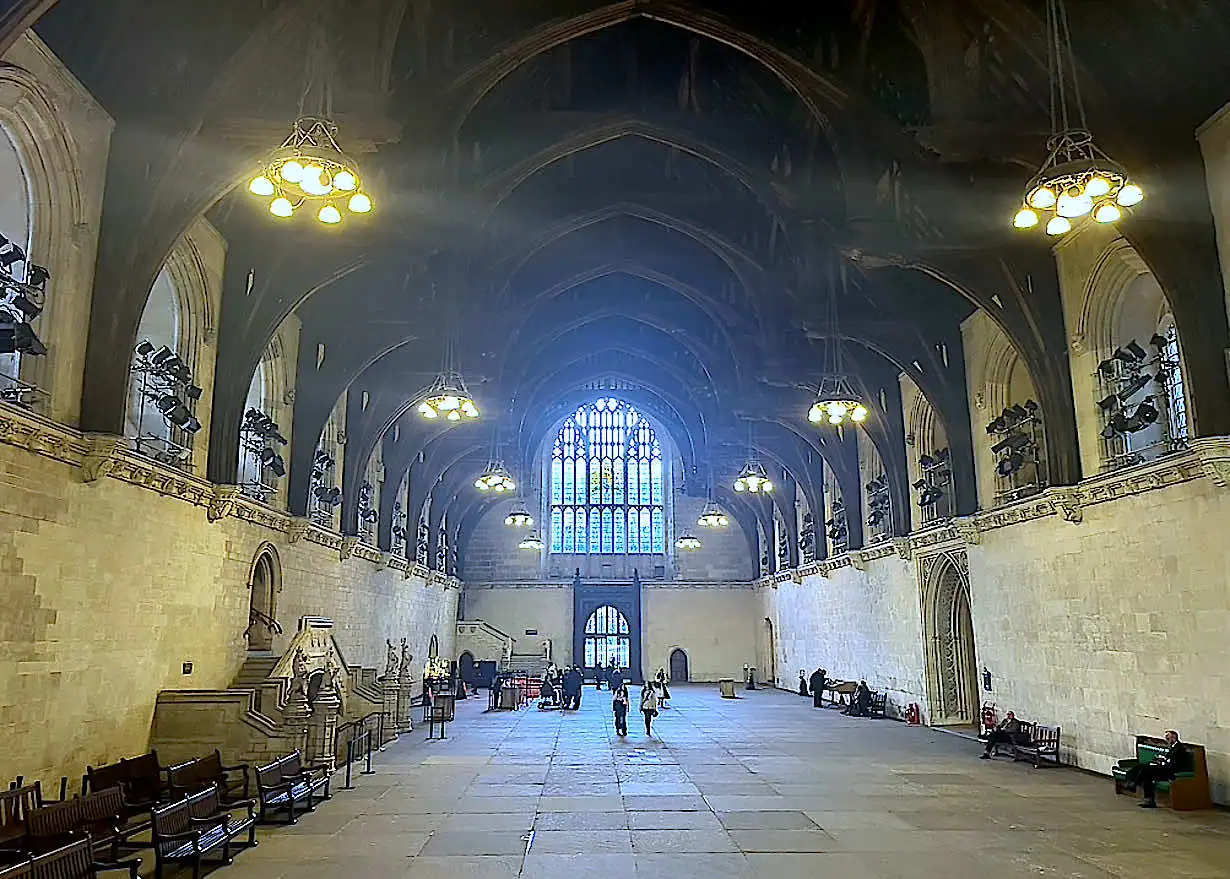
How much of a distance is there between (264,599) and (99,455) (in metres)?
8.01

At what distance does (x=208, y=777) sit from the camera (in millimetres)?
12383

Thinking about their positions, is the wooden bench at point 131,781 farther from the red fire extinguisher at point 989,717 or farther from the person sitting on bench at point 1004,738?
the red fire extinguisher at point 989,717

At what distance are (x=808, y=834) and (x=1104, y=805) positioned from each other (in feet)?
15.4

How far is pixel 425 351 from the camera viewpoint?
2438cm

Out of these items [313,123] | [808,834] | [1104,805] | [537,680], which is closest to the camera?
[313,123]

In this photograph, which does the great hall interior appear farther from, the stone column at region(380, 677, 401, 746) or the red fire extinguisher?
the stone column at region(380, 677, 401, 746)

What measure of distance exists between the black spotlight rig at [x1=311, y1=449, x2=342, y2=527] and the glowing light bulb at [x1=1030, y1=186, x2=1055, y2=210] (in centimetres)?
1653

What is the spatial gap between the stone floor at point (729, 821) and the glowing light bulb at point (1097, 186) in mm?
6331

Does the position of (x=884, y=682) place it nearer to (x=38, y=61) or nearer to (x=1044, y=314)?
(x=1044, y=314)

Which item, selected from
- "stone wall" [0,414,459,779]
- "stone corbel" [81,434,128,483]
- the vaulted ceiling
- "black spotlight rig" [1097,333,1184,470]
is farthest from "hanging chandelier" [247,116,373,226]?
"black spotlight rig" [1097,333,1184,470]

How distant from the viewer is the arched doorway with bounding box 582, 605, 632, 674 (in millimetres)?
41344

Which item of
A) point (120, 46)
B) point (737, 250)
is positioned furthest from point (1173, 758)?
point (120, 46)

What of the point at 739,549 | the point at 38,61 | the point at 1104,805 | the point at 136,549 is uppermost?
the point at 38,61

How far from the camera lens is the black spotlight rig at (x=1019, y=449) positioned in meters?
17.3
